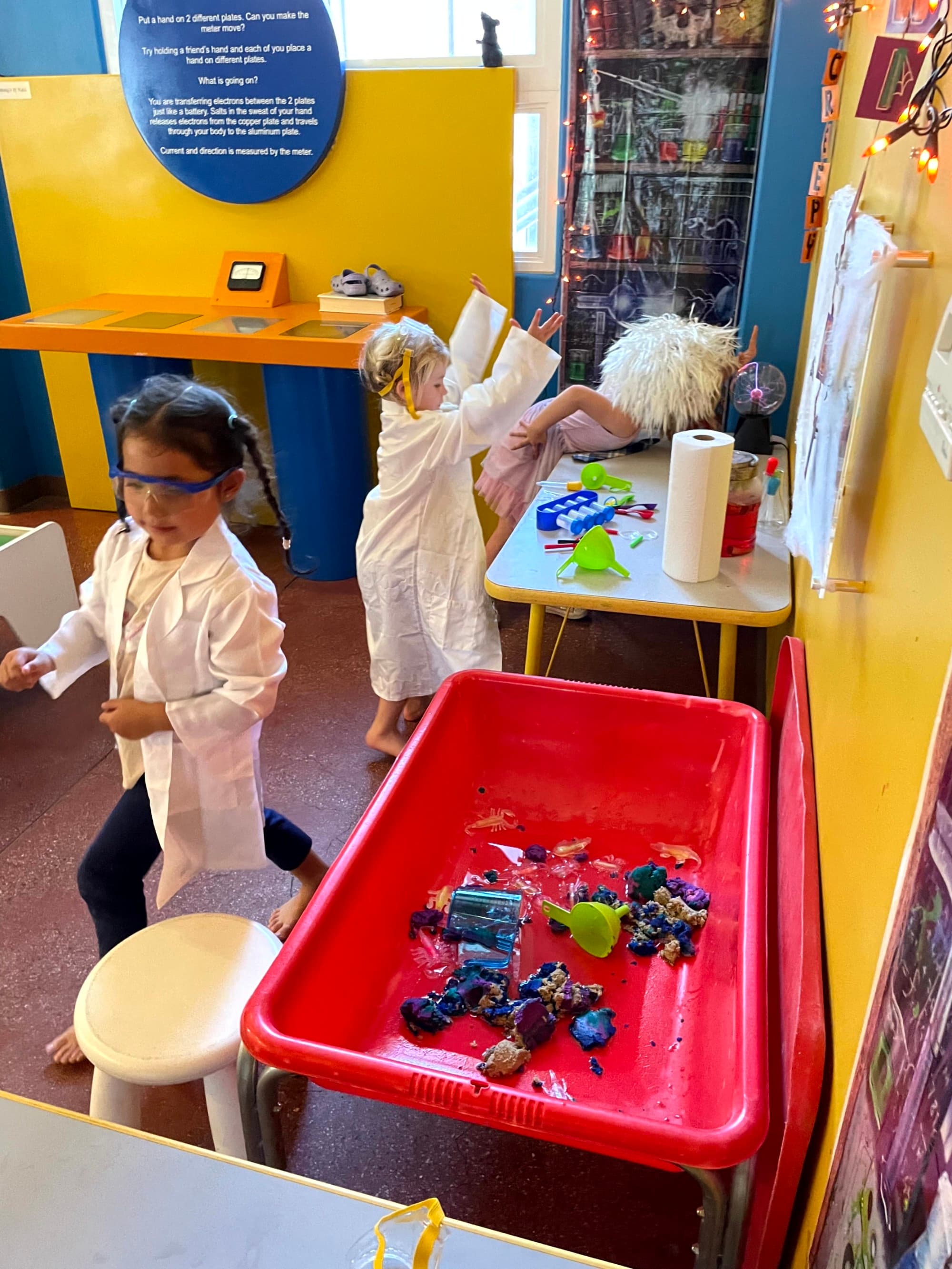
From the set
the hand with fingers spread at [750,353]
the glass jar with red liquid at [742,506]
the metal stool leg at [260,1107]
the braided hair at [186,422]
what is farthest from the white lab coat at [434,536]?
the metal stool leg at [260,1107]

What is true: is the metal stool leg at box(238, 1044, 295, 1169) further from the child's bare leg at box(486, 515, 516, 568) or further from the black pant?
the child's bare leg at box(486, 515, 516, 568)

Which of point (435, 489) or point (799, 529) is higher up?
point (799, 529)

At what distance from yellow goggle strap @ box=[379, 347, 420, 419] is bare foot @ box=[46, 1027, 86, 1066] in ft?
4.84

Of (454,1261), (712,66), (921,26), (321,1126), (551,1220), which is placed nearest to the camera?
(454,1261)

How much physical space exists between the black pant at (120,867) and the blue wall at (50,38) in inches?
128

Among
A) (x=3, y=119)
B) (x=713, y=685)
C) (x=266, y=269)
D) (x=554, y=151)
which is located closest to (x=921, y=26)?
(x=713, y=685)

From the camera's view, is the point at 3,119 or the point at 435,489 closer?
the point at 435,489

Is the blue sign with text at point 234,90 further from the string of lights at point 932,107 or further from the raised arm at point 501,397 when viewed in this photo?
the string of lights at point 932,107

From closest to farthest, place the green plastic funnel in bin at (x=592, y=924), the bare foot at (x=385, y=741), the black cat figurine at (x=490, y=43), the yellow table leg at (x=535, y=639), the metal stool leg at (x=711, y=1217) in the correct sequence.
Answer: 1. the metal stool leg at (x=711, y=1217)
2. the green plastic funnel in bin at (x=592, y=924)
3. the yellow table leg at (x=535, y=639)
4. the bare foot at (x=385, y=741)
5. the black cat figurine at (x=490, y=43)

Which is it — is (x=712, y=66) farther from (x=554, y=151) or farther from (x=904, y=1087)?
(x=904, y=1087)

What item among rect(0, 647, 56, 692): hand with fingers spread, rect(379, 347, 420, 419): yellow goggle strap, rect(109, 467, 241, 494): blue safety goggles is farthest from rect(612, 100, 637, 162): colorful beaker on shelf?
rect(0, 647, 56, 692): hand with fingers spread

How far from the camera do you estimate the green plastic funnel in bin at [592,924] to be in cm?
129

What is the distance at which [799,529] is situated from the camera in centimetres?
118

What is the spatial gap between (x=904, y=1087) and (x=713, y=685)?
8.03 feet
